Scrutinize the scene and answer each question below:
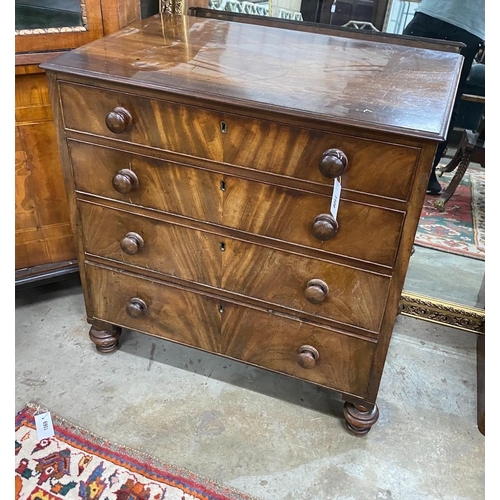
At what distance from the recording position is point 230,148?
111 centimetres

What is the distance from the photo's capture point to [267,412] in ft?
4.84

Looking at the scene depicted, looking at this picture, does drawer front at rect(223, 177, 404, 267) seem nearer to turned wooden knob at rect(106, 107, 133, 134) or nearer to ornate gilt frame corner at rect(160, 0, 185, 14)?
turned wooden knob at rect(106, 107, 133, 134)

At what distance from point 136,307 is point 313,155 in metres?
0.70

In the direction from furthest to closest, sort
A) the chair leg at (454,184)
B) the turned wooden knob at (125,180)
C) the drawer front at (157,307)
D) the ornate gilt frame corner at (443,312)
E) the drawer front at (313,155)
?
the ornate gilt frame corner at (443,312), the chair leg at (454,184), the drawer front at (157,307), the turned wooden knob at (125,180), the drawer front at (313,155)

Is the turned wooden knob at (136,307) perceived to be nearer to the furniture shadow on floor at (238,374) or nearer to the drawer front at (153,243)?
the drawer front at (153,243)

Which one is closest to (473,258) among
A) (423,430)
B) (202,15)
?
(423,430)

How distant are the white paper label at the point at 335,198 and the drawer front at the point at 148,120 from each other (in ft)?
0.89

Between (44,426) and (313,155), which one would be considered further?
(44,426)

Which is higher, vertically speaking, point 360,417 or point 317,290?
point 317,290

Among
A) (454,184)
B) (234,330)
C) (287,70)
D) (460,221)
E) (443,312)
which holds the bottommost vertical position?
(443,312)

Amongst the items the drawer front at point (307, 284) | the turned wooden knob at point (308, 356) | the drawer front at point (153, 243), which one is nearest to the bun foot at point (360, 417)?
the turned wooden knob at point (308, 356)

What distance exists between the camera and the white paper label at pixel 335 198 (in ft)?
3.44

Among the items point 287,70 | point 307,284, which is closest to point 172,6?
point 287,70

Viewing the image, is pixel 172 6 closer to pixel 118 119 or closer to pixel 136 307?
pixel 118 119
